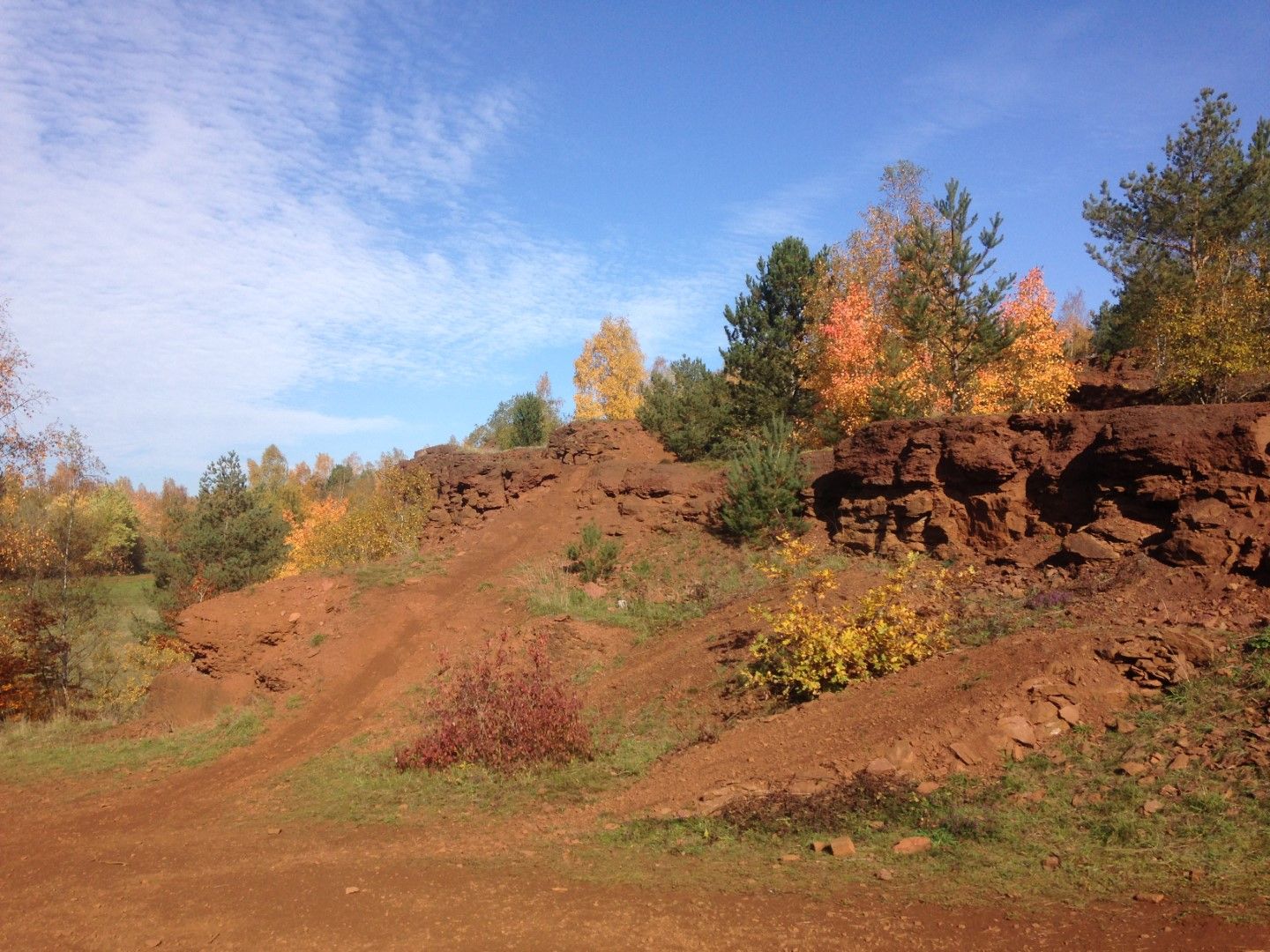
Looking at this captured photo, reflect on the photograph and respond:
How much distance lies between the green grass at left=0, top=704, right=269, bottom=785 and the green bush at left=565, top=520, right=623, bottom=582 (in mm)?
7614

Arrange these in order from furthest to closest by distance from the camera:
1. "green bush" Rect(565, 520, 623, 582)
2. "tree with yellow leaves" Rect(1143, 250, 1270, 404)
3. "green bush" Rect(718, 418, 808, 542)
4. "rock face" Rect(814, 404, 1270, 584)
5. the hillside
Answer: "green bush" Rect(565, 520, 623, 582), "green bush" Rect(718, 418, 808, 542), "tree with yellow leaves" Rect(1143, 250, 1270, 404), "rock face" Rect(814, 404, 1270, 584), the hillside

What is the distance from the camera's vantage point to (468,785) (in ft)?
32.2

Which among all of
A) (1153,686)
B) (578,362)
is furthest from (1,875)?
(578,362)

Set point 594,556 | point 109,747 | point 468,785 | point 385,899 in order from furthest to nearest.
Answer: point 594,556, point 109,747, point 468,785, point 385,899

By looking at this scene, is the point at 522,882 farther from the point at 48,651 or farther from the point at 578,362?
the point at 578,362

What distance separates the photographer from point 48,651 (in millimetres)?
21047

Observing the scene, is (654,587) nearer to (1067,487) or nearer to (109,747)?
(1067,487)

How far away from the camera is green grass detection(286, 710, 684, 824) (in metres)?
9.07

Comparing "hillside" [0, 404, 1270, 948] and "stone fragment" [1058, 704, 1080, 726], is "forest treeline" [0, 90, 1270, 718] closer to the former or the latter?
"hillside" [0, 404, 1270, 948]

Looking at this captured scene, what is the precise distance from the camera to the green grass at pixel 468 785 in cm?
907

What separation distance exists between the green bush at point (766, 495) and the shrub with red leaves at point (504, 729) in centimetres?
862

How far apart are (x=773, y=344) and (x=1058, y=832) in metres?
22.5

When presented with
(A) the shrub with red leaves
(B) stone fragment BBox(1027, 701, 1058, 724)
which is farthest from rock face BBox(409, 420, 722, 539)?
(B) stone fragment BBox(1027, 701, 1058, 724)

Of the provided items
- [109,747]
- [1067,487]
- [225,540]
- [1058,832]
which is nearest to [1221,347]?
[1067,487]
